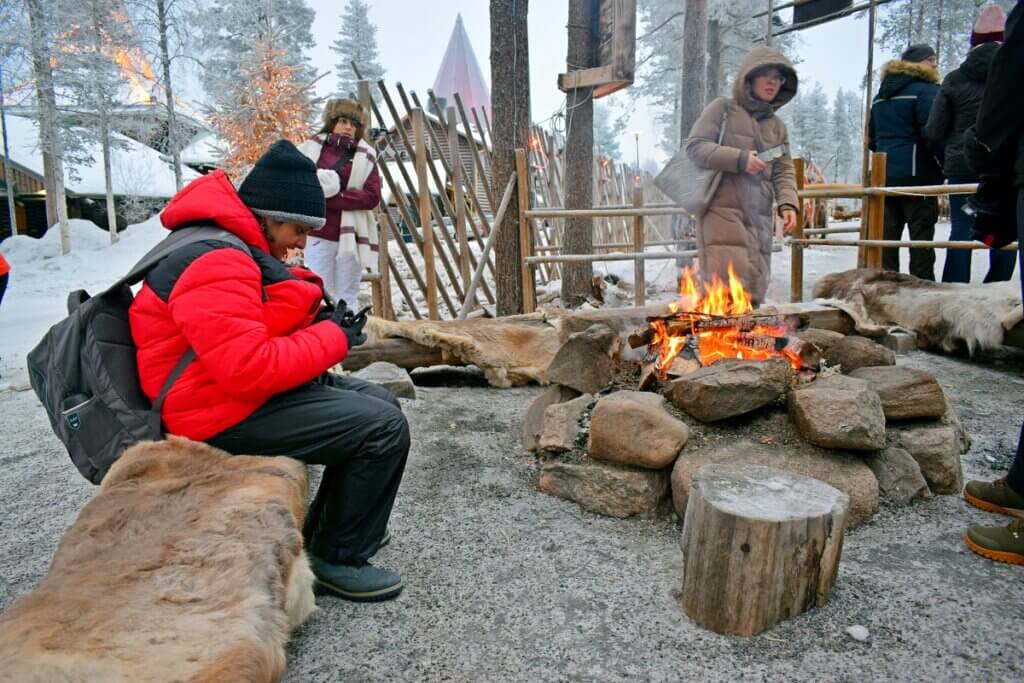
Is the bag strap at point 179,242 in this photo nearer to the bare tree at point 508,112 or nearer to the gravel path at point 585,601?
the gravel path at point 585,601

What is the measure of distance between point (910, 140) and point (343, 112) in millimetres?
4914

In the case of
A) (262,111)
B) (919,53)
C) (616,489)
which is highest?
(262,111)

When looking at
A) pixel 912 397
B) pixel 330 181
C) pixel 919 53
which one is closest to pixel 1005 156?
pixel 912 397

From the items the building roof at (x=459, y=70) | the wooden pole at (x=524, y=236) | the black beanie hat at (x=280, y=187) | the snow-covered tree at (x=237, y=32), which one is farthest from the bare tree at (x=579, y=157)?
the building roof at (x=459, y=70)

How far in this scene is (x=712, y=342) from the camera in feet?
10.7

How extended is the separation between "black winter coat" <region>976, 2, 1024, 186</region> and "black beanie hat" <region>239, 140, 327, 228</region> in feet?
6.72

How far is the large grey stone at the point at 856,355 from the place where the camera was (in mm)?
3342

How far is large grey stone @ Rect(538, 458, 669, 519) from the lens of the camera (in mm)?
2529

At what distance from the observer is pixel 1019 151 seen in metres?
1.96

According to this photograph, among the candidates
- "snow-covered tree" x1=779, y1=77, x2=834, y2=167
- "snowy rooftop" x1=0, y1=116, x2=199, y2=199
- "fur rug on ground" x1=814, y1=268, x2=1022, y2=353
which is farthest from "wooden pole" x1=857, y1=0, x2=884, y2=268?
"snow-covered tree" x1=779, y1=77, x2=834, y2=167

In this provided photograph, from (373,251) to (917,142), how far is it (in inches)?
192

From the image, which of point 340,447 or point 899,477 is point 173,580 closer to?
point 340,447

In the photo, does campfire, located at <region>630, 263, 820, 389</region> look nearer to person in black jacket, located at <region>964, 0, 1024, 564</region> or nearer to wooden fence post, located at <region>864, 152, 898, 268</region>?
person in black jacket, located at <region>964, 0, 1024, 564</region>

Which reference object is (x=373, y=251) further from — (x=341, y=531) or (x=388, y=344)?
(x=341, y=531)
